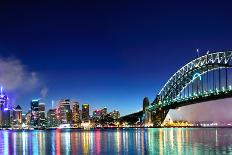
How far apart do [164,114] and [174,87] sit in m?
18.4

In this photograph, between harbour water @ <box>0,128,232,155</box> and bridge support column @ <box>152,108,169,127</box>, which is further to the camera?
bridge support column @ <box>152,108,169,127</box>

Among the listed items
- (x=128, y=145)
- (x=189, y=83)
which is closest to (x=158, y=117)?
(x=189, y=83)

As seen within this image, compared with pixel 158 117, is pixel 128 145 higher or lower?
lower

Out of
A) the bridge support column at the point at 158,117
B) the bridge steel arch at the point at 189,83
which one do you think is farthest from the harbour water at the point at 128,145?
the bridge support column at the point at 158,117

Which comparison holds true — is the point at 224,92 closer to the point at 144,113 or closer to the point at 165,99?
the point at 165,99

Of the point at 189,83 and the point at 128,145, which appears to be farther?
the point at 189,83

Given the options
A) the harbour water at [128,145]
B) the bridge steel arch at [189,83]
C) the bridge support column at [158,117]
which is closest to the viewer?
the harbour water at [128,145]

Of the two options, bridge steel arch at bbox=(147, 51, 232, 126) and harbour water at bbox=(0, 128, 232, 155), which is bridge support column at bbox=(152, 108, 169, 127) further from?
harbour water at bbox=(0, 128, 232, 155)

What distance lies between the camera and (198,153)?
40188mm

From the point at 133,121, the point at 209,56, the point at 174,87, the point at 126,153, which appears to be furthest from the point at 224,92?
the point at 133,121

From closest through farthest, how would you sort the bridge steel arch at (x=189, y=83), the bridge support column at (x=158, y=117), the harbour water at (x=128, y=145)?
the harbour water at (x=128, y=145) < the bridge steel arch at (x=189, y=83) < the bridge support column at (x=158, y=117)

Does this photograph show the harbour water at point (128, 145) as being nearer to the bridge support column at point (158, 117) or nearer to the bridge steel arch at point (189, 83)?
the bridge steel arch at point (189, 83)

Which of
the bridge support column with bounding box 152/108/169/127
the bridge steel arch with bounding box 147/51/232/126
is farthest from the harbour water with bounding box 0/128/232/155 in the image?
the bridge support column with bounding box 152/108/169/127

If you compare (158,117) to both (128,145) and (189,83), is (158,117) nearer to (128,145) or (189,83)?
(189,83)
